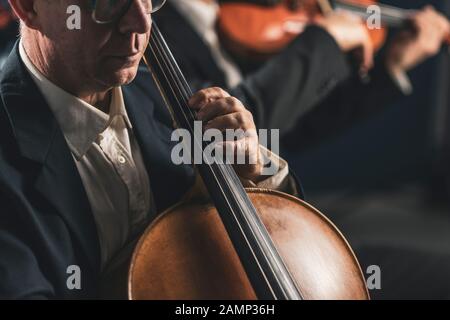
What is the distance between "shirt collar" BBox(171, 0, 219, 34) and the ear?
60cm

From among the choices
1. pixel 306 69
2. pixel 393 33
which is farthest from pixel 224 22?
pixel 306 69

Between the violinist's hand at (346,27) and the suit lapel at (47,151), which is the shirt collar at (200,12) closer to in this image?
the violinist's hand at (346,27)

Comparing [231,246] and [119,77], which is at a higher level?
[119,77]

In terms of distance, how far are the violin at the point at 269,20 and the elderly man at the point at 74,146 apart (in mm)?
642

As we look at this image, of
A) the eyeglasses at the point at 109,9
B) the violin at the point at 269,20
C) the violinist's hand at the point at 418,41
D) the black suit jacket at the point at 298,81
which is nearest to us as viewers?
the eyeglasses at the point at 109,9

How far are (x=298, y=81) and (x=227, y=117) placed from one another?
12.6 inches

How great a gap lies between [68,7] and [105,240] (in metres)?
0.15

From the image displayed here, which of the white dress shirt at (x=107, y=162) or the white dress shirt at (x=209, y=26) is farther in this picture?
the white dress shirt at (x=209, y=26)

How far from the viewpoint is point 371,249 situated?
1.26 meters

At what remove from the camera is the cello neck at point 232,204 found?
0.45 meters

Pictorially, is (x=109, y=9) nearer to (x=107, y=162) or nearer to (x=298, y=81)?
(x=107, y=162)

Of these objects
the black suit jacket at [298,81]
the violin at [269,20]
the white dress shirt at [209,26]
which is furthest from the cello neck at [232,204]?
the violin at [269,20]

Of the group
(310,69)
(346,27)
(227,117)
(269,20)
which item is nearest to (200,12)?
(269,20)

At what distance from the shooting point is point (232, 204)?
18.6 inches
